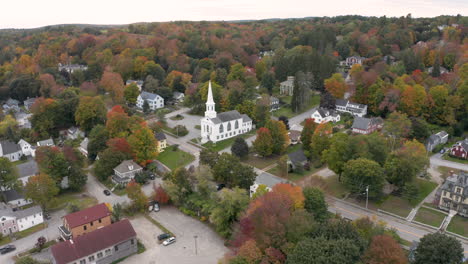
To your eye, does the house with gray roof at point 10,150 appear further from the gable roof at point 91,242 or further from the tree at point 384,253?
the tree at point 384,253

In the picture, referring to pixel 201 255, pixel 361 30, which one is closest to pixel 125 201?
pixel 201 255

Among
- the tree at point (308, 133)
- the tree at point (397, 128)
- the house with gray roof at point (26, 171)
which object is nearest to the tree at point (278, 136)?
the tree at point (308, 133)

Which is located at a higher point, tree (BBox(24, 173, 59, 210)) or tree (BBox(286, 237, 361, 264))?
tree (BBox(286, 237, 361, 264))

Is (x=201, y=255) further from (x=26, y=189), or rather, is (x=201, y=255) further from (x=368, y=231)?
(x=26, y=189)

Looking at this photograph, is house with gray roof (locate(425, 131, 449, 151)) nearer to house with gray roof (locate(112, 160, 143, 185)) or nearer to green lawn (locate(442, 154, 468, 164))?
green lawn (locate(442, 154, 468, 164))

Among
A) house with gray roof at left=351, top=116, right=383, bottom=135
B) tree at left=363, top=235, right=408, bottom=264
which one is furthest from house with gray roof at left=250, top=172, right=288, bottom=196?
house with gray roof at left=351, top=116, right=383, bottom=135
